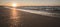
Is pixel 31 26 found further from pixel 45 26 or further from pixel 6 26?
pixel 6 26

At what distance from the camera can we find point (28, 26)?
36.3ft

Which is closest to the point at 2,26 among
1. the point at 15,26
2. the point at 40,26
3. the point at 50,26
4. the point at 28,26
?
the point at 15,26

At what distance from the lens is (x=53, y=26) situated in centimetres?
1112

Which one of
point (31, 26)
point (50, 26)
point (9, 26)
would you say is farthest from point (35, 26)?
point (9, 26)

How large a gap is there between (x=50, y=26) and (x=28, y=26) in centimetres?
152

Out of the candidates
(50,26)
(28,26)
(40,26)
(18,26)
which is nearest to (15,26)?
(18,26)

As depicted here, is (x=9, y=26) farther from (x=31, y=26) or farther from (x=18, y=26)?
(x=31, y=26)

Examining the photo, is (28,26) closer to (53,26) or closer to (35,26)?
(35,26)

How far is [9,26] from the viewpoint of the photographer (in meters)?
11.0

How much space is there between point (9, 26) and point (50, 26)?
2.81 metres

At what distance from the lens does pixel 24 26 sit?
1109 centimetres

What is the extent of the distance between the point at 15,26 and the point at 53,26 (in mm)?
2608

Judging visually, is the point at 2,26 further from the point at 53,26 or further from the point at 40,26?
the point at 53,26

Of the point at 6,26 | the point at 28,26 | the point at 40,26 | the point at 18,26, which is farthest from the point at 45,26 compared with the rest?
the point at 6,26
